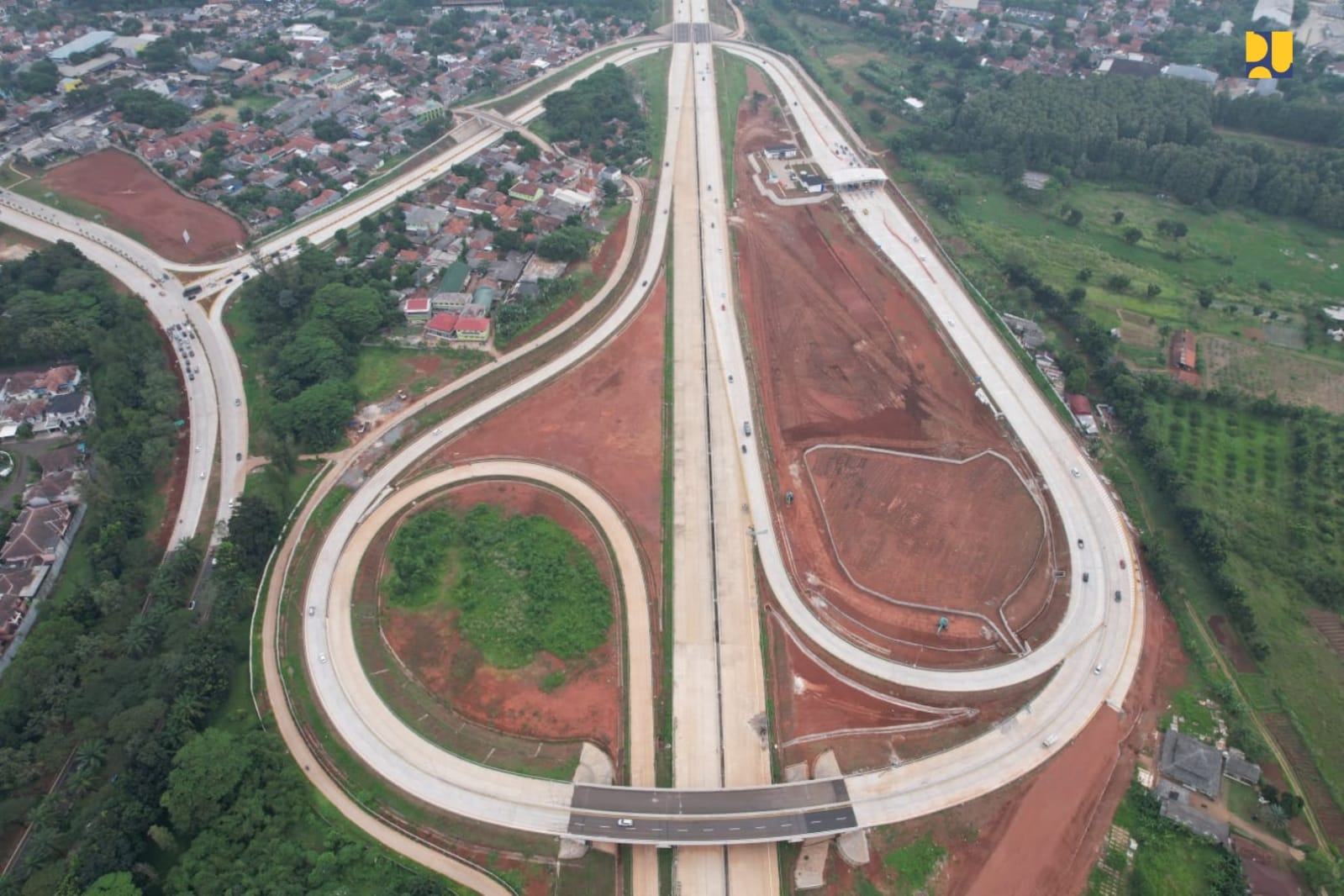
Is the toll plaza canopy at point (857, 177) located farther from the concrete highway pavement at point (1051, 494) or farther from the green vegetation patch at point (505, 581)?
the green vegetation patch at point (505, 581)

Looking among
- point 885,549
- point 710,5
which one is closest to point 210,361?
point 885,549

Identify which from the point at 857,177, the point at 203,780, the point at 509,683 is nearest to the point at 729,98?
the point at 857,177

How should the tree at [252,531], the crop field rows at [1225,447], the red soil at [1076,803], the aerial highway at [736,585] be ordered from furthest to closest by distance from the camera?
1. the crop field rows at [1225,447]
2. the tree at [252,531]
3. the aerial highway at [736,585]
4. the red soil at [1076,803]

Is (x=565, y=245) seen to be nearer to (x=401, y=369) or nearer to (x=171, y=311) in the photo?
(x=401, y=369)

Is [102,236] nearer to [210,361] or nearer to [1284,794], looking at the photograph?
[210,361]

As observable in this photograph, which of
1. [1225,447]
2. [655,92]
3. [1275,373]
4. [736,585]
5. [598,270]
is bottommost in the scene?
[736,585]

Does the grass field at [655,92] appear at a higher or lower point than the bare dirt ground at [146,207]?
higher

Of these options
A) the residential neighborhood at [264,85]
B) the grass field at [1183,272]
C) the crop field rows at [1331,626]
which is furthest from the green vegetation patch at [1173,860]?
the residential neighborhood at [264,85]

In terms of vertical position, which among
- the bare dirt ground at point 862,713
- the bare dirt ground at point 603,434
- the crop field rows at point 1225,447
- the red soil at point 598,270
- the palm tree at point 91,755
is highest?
the red soil at point 598,270
